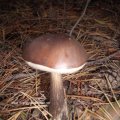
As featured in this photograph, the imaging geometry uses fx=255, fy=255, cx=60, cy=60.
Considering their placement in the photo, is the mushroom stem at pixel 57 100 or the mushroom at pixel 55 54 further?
the mushroom stem at pixel 57 100

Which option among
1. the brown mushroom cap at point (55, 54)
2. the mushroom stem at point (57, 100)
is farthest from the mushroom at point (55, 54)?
the mushroom stem at point (57, 100)

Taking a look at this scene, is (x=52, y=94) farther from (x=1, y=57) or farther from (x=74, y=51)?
(x=1, y=57)

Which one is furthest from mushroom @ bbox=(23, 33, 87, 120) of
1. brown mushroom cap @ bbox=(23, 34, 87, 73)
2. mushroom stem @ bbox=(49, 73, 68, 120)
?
mushroom stem @ bbox=(49, 73, 68, 120)

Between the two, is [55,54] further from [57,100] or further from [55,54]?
[57,100]

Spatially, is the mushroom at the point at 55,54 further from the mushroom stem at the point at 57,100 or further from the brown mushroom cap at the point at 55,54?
the mushroom stem at the point at 57,100

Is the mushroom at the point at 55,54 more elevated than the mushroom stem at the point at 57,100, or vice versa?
the mushroom at the point at 55,54

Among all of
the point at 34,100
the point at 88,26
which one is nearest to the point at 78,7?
the point at 88,26
